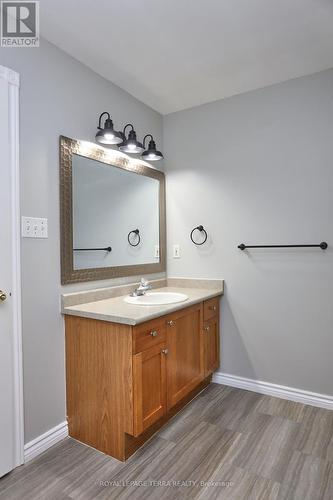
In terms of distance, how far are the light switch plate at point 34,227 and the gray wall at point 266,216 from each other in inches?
52.1

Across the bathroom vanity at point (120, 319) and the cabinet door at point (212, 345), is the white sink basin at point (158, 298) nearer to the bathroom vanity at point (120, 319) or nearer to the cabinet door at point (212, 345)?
the bathroom vanity at point (120, 319)

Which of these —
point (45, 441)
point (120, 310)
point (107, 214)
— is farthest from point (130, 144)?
point (45, 441)

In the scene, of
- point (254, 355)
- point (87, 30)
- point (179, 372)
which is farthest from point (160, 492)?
point (87, 30)

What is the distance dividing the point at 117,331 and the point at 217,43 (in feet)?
5.97

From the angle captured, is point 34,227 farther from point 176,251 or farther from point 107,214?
point 176,251

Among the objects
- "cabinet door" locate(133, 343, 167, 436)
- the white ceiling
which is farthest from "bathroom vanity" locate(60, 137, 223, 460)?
the white ceiling

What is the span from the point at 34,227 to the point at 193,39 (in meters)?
1.46

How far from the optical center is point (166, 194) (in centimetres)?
285

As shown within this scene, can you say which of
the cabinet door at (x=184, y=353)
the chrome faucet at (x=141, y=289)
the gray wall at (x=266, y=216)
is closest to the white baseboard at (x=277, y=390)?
the gray wall at (x=266, y=216)

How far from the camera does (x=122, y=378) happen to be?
5.30 feet

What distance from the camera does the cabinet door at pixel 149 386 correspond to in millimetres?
1600

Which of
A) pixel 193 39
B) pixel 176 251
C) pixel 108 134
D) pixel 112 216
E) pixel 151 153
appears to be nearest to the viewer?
pixel 193 39

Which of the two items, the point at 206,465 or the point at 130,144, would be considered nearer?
the point at 206,465

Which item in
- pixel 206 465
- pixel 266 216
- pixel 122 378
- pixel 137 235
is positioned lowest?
pixel 206 465
